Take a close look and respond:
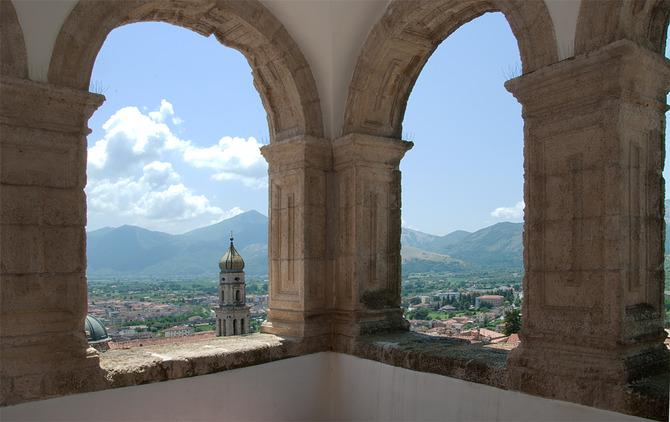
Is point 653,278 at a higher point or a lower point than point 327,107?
lower

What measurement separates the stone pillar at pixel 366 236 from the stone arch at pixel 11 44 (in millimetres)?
2392

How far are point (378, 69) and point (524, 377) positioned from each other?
2738 mm

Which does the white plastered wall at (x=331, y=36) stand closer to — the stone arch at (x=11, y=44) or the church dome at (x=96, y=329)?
the stone arch at (x=11, y=44)

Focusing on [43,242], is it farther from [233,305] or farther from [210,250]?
[210,250]

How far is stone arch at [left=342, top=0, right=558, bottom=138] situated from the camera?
159 inches

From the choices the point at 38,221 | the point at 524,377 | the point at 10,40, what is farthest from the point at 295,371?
the point at 10,40

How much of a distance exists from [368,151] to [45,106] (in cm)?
245

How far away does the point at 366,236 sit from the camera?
450cm

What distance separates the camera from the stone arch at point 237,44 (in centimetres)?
329

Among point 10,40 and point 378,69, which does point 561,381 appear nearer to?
point 378,69

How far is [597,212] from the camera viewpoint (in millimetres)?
2777

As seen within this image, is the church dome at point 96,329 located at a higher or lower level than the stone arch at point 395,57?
lower

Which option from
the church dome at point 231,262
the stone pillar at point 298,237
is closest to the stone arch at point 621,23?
the stone pillar at point 298,237

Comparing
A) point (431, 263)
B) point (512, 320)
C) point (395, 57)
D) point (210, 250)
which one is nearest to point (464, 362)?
point (512, 320)
